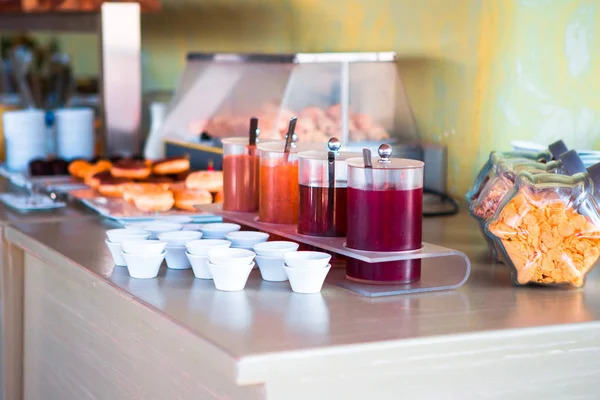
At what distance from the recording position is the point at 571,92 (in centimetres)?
185

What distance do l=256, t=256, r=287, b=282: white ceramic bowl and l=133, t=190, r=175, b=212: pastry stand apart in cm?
64

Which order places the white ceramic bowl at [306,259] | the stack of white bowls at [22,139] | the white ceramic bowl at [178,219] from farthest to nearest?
the stack of white bowls at [22,139], the white ceramic bowl at [178,219], the white ceramic bowl at [306,259]

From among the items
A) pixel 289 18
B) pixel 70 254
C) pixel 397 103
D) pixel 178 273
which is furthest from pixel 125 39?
pixel 178 273

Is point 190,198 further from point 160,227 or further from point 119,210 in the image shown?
point 160,227

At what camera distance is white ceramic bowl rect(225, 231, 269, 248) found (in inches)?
55.7

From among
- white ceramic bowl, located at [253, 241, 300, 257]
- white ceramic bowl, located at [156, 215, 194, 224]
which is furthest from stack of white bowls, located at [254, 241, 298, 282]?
white ceramic bowl, located at [156, 215, 194, 224]

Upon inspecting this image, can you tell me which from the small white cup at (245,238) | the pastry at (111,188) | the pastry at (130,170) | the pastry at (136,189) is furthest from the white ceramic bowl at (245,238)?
the pastry at (130,170)

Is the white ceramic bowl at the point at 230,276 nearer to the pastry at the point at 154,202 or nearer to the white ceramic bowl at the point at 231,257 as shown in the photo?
the white ceramic bowl at the point at 231,257

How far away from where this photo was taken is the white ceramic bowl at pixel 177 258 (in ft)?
4.58

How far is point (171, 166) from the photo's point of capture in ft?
7.42

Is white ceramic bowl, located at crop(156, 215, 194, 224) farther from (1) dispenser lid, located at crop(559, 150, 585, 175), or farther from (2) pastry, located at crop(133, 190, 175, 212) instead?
(1) dispenser lid, located at crop(559, 150, 585, 175)

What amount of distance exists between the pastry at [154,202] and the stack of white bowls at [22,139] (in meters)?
0.92

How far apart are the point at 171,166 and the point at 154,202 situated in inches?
13.9

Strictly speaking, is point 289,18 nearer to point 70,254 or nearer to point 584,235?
point 70,254
